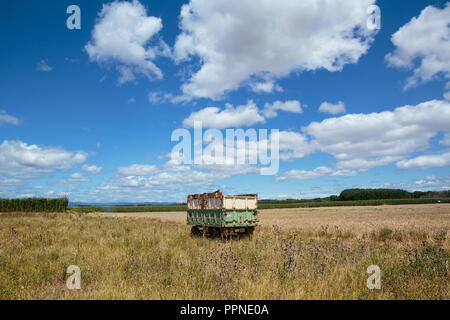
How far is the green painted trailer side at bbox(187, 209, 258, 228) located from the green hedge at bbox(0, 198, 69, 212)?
166 ft

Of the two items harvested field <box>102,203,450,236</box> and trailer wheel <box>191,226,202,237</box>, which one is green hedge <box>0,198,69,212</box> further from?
trailer wheel <box>191,226,202,237</box>

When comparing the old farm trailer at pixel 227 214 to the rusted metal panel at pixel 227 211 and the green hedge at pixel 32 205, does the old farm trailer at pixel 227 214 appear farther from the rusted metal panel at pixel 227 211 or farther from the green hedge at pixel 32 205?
the green hedge at pixel 32 205

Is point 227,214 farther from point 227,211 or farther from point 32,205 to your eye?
point 32,205

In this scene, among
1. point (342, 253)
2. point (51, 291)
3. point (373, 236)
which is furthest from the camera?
point (373, 236)

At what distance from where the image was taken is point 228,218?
1456cm

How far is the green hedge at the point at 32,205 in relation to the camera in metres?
52.2

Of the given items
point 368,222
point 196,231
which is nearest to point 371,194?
point 368,222

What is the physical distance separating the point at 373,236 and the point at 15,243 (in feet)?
59.0

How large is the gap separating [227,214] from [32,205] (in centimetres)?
5469

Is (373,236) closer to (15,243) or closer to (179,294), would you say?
(179,294)

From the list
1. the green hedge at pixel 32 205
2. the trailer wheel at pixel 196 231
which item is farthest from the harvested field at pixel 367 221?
the green hedge at pixel 32 205
